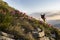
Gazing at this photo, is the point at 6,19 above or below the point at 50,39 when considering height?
above

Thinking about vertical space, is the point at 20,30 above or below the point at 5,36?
above

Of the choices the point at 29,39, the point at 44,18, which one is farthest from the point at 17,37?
the point at 44,18

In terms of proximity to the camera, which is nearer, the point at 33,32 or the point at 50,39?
the point at 33,32

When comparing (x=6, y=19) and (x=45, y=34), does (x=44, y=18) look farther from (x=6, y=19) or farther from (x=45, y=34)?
(x=6, y=19)

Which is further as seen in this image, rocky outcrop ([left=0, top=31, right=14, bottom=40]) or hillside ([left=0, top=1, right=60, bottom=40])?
hillside ([left=0, top=1, right=60, bottom=40])

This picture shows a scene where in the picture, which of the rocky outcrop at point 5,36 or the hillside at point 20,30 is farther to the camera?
the hillside at point 20,30

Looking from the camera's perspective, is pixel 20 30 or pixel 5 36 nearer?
pixel 5 36

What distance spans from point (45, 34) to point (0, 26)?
4.81 m

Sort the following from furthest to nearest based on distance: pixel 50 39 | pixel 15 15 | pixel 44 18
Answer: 1. pixel 44 18
2. pixel 15 15
3. pixel 50 39

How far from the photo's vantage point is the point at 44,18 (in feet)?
92.3

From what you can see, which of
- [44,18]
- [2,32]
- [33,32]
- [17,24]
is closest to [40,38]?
[33,32]

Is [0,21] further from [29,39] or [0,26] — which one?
[29,39]

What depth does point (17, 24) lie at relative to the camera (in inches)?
845

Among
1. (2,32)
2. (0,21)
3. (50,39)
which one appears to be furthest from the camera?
(50,39)
